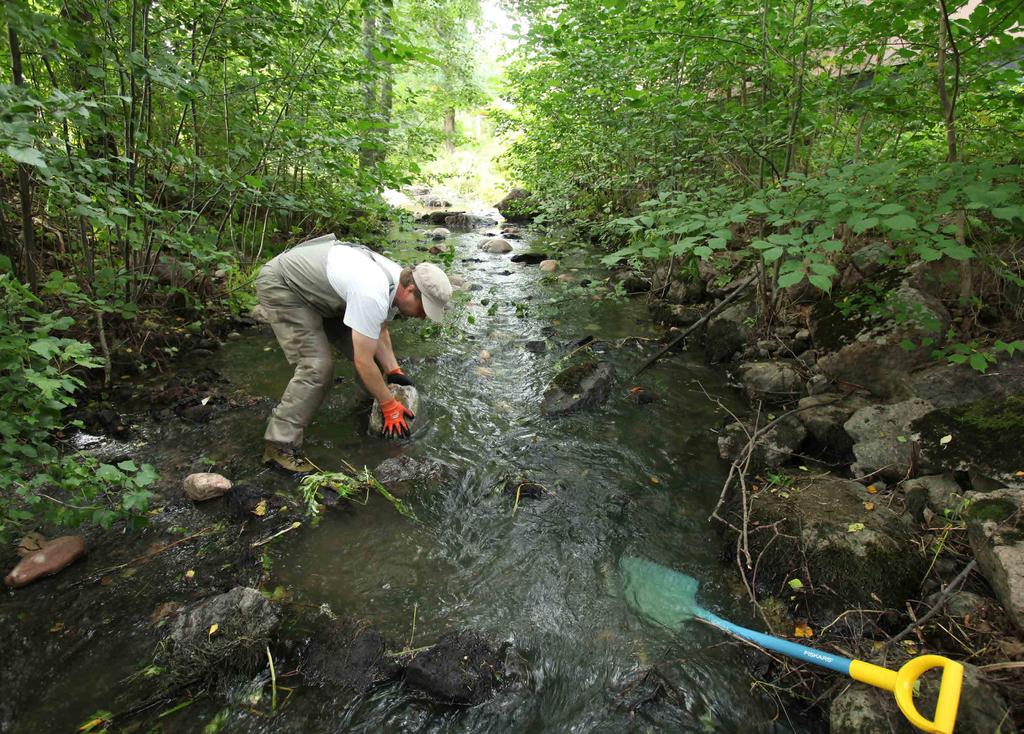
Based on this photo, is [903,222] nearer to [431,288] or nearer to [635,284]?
[431,288]

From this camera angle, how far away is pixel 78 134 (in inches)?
145

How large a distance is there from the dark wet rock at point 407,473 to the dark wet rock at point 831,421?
313cm

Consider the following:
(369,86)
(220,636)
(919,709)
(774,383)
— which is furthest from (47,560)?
(369,86)

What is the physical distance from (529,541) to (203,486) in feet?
7.79

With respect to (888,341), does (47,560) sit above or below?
below

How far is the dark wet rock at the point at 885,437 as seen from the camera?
11.1 feet

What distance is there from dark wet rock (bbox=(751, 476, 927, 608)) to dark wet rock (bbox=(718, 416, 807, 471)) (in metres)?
0.58

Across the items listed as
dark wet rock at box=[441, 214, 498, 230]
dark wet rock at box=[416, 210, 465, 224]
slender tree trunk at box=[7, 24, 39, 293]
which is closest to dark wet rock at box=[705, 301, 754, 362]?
slender tree trunk at box=[7, 24, 39, 293]

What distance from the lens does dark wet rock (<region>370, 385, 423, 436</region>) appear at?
14.7 feet

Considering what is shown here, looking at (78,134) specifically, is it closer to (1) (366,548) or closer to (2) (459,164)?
(1) (366,548)

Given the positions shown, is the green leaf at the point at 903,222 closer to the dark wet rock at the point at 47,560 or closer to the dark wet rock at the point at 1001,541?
the dark wet rock at the point at 1001,541

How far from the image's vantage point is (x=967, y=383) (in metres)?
3.62

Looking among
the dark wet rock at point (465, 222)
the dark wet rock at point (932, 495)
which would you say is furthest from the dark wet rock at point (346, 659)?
the dark wet rock at point (465, 222)

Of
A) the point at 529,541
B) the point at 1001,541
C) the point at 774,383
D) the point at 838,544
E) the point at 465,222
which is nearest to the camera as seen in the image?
the point at 1001,541
